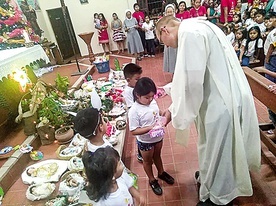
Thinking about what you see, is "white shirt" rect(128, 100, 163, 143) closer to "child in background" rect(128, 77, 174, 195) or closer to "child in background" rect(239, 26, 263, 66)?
"child in background" rect(128, 77, 174, 195)

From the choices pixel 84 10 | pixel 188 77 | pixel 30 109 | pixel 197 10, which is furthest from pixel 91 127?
pixel 84 10

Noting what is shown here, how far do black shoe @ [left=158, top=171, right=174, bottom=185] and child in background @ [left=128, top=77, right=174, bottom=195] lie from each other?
0.12 metres

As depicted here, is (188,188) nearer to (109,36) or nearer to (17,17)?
(17,17)

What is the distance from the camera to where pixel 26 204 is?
1873 mm

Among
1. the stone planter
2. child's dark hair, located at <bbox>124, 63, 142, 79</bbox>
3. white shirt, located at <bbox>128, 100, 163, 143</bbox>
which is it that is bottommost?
the stone planter

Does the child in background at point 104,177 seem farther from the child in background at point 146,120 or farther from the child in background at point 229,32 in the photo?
the child in background at point 229,32

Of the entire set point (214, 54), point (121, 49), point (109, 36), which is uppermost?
point (214, 54)

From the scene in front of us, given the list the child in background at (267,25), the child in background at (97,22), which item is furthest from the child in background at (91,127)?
the child in background at (97,22)

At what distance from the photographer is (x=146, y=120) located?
68.9 inches

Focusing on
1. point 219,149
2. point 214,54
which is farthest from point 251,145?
point 214,54

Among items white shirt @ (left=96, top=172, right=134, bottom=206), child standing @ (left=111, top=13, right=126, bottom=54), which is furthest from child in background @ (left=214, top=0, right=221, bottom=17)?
white shirt @ (left=96, top=172, right=134, bottom=206)

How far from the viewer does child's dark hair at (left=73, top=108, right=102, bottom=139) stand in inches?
59.6

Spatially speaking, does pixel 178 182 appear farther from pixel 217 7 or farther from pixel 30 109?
pixel 217 7

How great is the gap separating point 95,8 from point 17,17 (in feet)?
15.0
